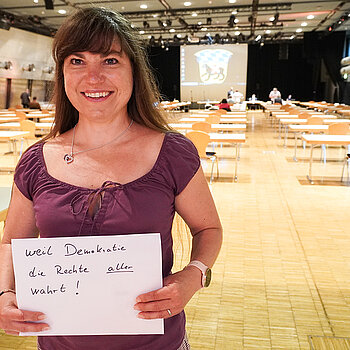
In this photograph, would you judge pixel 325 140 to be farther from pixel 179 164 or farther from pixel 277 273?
pixel 179 164

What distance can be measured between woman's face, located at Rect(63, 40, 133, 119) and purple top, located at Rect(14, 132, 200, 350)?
19cm

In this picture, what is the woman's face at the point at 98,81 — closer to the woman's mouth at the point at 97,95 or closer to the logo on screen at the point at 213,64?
the woman's mouth at the point at 97,95

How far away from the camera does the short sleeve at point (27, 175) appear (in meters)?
1.12

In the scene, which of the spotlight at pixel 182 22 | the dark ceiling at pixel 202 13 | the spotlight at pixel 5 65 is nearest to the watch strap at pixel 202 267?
the dark ceiling at pixel 202 13

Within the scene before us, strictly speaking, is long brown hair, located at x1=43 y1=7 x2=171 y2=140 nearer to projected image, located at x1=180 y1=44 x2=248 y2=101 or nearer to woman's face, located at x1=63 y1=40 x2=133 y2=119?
woman's face, located at x1=63 y1=40 x2=133 y2=119

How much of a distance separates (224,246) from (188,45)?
25.9 meters

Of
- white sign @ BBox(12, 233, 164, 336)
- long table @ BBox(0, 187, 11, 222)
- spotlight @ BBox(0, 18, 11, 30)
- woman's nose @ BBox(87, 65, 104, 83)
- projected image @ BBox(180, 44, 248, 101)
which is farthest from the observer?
projected image @ BBox(180, 44, 248, 101)

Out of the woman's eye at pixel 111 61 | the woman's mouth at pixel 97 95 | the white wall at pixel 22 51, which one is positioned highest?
the white wall at pixel 22 51

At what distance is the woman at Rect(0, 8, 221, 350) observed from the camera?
3.33 ft

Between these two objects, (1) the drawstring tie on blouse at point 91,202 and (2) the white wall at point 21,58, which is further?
(2) the white wall at point 21,58

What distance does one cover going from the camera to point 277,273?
11.4 feet

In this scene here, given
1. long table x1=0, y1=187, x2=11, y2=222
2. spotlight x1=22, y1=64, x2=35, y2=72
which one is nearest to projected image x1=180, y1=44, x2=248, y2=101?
spotlight x1=22, y1=64, x2=35, y2=72

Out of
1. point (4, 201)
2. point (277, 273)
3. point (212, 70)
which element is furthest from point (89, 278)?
point (212, 70)

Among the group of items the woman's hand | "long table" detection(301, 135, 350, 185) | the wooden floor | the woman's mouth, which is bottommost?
the wooden floor
